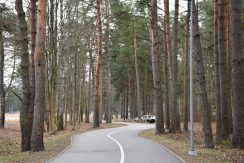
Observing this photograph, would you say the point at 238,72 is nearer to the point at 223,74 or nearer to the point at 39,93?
the point at 223,74

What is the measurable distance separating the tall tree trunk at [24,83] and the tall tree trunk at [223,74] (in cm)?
964

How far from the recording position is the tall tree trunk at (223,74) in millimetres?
21000

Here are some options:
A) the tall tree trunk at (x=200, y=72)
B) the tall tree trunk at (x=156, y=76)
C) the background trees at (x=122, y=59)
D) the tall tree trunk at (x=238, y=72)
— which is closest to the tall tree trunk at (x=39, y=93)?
the background trees at (x=122, y=59)

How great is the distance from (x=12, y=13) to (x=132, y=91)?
35.3 metres

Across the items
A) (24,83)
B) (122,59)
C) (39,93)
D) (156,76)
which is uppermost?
(122,59)

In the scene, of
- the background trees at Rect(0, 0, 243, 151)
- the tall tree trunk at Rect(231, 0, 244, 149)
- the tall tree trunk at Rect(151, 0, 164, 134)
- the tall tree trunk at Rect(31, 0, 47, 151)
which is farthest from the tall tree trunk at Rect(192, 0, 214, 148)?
the tall tree trunk at Rect(151, 0, 164, 134)

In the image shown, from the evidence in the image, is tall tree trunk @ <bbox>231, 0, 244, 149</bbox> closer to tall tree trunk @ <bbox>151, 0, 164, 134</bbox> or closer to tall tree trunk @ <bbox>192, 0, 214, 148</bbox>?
tall tree trunk @ <bbox>192, 0, 214, 148</bbox>

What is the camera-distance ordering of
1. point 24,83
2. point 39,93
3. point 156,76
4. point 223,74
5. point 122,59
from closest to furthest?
point 39,93, point 24,83, point 223,74, point 156,76, point 122,59

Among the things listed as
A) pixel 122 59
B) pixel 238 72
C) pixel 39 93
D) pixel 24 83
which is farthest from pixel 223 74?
pixel 122 59

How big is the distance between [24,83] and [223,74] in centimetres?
994

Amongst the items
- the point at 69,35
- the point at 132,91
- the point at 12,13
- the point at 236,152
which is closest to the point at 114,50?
the point at 132,91

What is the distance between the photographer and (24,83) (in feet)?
61.7

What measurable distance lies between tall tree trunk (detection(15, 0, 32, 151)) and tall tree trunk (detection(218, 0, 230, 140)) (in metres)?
9.64

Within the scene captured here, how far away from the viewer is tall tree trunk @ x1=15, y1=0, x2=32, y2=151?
1880cm
